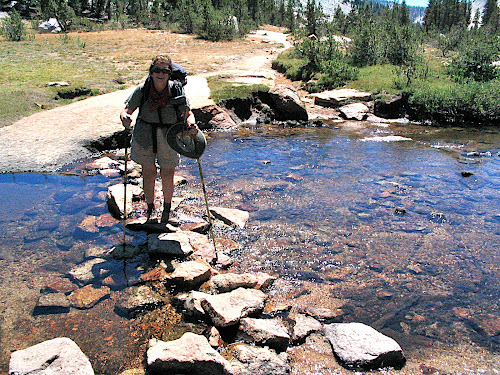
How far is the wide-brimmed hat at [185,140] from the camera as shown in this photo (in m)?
5.30

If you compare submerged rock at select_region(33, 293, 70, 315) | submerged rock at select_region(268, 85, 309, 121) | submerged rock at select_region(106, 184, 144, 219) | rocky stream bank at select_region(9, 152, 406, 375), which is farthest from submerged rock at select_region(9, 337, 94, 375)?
submerged rock at select_region(268, 85, 309, 121)

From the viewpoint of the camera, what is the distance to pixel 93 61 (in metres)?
22.4

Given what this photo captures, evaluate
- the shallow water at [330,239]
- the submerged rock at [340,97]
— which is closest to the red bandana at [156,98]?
the shallow water at [330,239]

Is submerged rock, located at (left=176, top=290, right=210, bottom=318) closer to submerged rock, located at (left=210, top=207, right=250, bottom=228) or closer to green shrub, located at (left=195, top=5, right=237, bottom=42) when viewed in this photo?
submerged rock, located at (left=210, top=207, right=250, bottom=228)

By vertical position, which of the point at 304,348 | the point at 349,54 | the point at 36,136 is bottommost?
the point at 304,348

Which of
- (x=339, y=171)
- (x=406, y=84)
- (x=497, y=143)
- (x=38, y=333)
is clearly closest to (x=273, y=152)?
(x=339, y=171)

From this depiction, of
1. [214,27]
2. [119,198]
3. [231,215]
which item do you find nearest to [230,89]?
[119,198]

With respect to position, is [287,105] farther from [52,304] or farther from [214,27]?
[214,27]

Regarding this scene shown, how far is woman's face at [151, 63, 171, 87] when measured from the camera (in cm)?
476

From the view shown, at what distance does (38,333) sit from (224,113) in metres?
10.9

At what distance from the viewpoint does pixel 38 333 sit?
3.67 m

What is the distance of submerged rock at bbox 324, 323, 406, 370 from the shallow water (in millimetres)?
412

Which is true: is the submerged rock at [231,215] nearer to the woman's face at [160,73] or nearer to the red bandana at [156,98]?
the red bandana at [156,98]

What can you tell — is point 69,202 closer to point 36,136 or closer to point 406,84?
point 36,136
